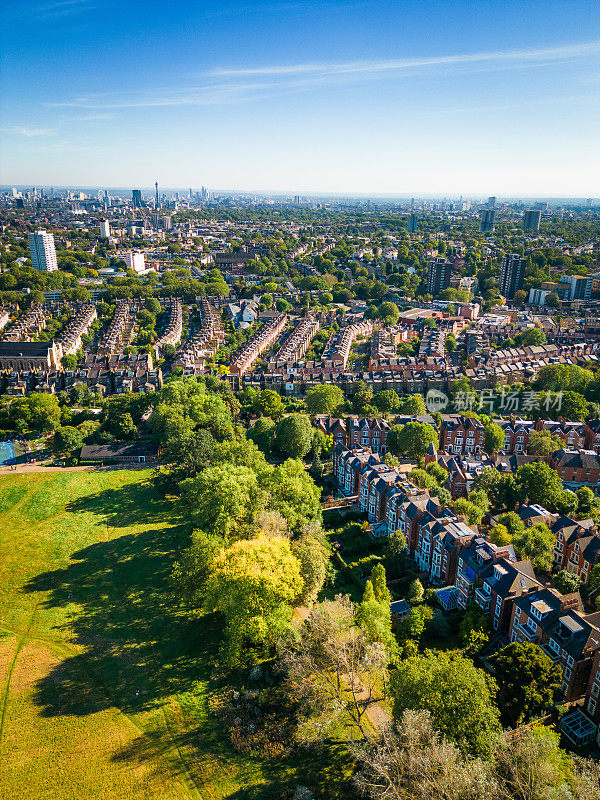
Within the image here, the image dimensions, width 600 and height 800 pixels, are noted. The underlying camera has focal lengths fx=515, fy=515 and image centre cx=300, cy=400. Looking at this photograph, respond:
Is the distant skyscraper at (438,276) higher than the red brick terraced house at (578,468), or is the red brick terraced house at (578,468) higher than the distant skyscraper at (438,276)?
the distant skyscraper at (438,276)

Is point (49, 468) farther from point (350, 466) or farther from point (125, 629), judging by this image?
point (350, 466)

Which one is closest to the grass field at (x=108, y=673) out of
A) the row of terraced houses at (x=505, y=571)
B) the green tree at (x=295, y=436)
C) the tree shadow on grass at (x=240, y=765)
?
the tree shadow on grass at (x=240, y=765)

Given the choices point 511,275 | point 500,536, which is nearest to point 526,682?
point 500,536

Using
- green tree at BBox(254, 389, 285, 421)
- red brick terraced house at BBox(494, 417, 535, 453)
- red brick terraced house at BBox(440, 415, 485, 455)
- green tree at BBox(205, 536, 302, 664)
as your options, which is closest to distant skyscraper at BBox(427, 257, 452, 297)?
green tree at BBox(254, 389, 285, 421)

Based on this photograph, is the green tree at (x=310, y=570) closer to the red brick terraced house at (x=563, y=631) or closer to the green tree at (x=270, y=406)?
the red brick terraced house at (x=563, y=631)

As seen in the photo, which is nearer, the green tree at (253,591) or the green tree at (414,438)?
the green tree at (253,591)

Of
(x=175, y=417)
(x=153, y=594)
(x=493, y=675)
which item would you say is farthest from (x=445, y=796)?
(x=175, y=417)
